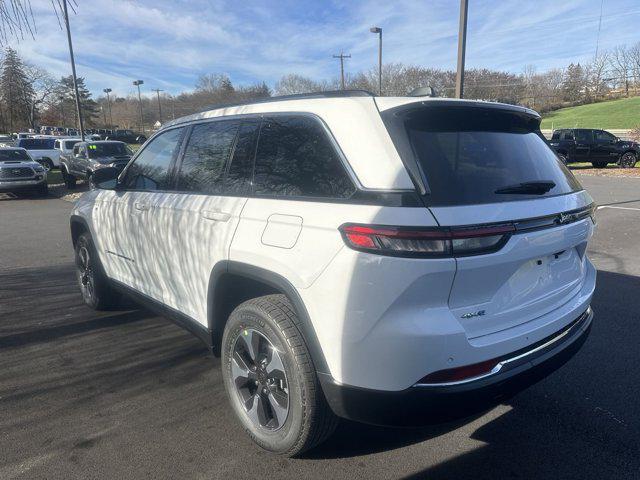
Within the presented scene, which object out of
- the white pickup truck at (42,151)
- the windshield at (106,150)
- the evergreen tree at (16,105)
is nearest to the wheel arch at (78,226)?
the windshield at (106,150)

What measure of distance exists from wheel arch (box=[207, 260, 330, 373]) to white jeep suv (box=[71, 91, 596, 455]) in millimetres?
10

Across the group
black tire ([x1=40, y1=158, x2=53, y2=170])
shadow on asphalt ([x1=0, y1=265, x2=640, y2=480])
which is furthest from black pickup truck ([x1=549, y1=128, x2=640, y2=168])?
black tire ([x1=40, y1=158, x2=53, y2=170])

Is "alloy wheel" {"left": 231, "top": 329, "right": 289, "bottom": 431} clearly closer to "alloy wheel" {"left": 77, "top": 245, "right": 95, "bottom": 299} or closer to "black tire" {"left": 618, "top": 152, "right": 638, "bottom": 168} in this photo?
"alloy wheel" {"left": 77, "top": 245, "right": 95, "bottom": 299}

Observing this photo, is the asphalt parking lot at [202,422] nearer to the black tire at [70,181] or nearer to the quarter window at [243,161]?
the quarter window at [243,161]

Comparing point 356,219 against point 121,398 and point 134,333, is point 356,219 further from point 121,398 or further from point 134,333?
point 134,333

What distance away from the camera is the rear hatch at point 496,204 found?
6.77 feet

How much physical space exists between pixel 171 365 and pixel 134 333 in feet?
2.68

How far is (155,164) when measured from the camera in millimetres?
3809

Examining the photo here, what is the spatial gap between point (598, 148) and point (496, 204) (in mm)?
23938

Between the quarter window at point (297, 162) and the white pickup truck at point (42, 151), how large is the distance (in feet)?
89.0

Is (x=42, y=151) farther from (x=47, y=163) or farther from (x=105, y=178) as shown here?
(x=105, y=178)

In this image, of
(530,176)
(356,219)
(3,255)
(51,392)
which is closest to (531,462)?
(530,176)

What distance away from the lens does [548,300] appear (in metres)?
2.44

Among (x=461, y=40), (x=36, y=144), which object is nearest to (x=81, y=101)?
(x=36, y=144)
